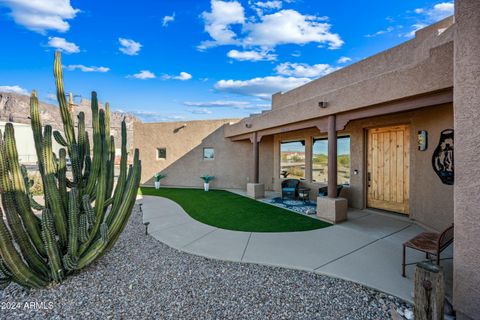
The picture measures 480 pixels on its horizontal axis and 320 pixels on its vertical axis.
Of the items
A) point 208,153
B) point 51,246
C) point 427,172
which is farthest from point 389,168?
point 208,153

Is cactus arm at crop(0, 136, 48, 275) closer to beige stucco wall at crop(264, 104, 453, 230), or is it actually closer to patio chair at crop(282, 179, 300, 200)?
beige stucco wall at crop(264, 104, 453, 230)

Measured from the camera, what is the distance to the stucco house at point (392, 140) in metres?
2.38

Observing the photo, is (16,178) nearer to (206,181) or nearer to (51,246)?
(51,246)

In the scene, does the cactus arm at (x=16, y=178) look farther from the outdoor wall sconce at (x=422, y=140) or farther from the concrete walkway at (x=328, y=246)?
the outdoor wall sconce at (x=422, y=140)

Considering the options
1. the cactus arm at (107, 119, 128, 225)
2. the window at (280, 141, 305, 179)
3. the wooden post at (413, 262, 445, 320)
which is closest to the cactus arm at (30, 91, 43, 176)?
the cactus arm at (107, 119, 128, 225)

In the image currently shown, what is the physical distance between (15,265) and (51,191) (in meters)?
1.03

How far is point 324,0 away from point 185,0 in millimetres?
5669

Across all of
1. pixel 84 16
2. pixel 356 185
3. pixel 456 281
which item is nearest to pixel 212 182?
pixel 356 185

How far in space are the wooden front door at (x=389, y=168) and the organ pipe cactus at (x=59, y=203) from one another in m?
7.26

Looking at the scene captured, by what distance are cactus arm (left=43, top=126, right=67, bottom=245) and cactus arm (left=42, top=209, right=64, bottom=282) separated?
0.41 ft

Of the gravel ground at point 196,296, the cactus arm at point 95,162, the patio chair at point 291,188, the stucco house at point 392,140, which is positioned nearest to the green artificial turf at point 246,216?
the stucco house at point 392,140

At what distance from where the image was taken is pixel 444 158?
5.23 metres

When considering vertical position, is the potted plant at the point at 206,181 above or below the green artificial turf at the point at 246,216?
above

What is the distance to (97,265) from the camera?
419cm
